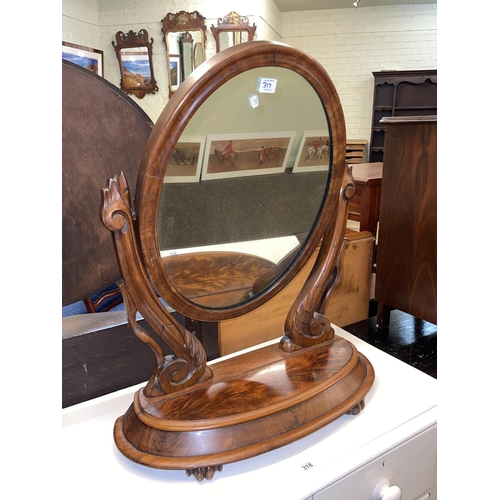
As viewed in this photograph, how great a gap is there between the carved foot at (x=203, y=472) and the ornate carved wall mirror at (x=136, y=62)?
3674mm

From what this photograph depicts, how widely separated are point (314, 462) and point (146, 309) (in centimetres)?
32

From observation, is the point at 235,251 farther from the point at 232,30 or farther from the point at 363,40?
the point at 363,40

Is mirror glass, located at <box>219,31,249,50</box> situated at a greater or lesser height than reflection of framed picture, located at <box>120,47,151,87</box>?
greater

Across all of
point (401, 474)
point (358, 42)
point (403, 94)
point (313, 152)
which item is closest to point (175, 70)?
point (358, 42)

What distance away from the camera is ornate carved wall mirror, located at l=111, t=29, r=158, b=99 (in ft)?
12.1

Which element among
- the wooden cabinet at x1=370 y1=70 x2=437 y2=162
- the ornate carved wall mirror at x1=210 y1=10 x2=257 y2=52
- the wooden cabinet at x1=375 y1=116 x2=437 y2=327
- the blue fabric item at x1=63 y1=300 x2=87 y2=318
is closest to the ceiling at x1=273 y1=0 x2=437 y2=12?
the wooden cabinet at x1=370 y1=70 x2=437 y2=162

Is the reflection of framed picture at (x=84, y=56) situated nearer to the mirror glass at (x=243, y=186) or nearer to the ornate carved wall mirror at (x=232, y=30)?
the ornate carved wall mirror at (x=232, y=30)

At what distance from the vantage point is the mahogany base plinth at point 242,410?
60cm

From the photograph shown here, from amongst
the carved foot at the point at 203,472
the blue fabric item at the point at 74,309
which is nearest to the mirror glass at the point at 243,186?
the carved foot at the point at 203,472

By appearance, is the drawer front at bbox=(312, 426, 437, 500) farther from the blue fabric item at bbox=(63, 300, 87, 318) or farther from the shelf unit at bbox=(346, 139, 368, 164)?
the shelf unit at bbox=(346, 139, 368, 164)

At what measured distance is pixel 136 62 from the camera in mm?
3770

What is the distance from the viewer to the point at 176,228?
2.07 ft

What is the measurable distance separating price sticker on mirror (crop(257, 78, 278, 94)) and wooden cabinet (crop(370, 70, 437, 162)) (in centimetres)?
421
